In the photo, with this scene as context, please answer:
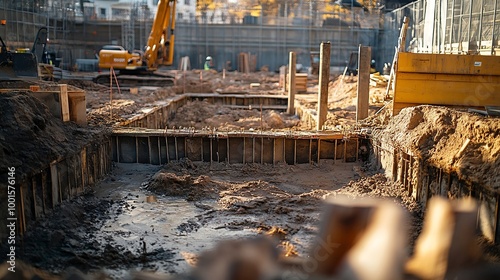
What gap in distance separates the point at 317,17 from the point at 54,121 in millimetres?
32491

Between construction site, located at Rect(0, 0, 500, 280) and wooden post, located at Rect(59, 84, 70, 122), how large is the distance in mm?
48

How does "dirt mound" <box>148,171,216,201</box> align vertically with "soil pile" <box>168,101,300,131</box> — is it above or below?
below

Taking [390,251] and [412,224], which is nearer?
[390,251]

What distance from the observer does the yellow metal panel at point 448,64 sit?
11.1 m

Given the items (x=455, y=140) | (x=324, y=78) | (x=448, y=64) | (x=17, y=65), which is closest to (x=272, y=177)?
(x=324, y=78)

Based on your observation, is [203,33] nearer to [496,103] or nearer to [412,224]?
[496,103]

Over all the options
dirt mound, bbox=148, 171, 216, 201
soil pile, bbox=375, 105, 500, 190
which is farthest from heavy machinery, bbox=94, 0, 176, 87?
soil pile, bbox=375, 105, 500, 190

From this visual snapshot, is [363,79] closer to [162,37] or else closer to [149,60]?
[162,37]

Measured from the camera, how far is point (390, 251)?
7.50 ft

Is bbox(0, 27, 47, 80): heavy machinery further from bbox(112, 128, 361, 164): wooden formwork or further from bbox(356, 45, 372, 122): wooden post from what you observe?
bbox(356, 45, 372, 122): wooden post

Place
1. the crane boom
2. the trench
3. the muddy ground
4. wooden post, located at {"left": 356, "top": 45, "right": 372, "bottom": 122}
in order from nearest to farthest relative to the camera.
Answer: the muddy ground
the trench
wooden post, located at {"left": 356, "top": 45, "right": 372, "bottom": 122}
the crane boom

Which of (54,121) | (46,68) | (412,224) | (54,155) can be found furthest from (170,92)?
(412,224)

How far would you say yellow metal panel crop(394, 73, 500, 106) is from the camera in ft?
37.1

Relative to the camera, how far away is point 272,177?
10.6 metres
